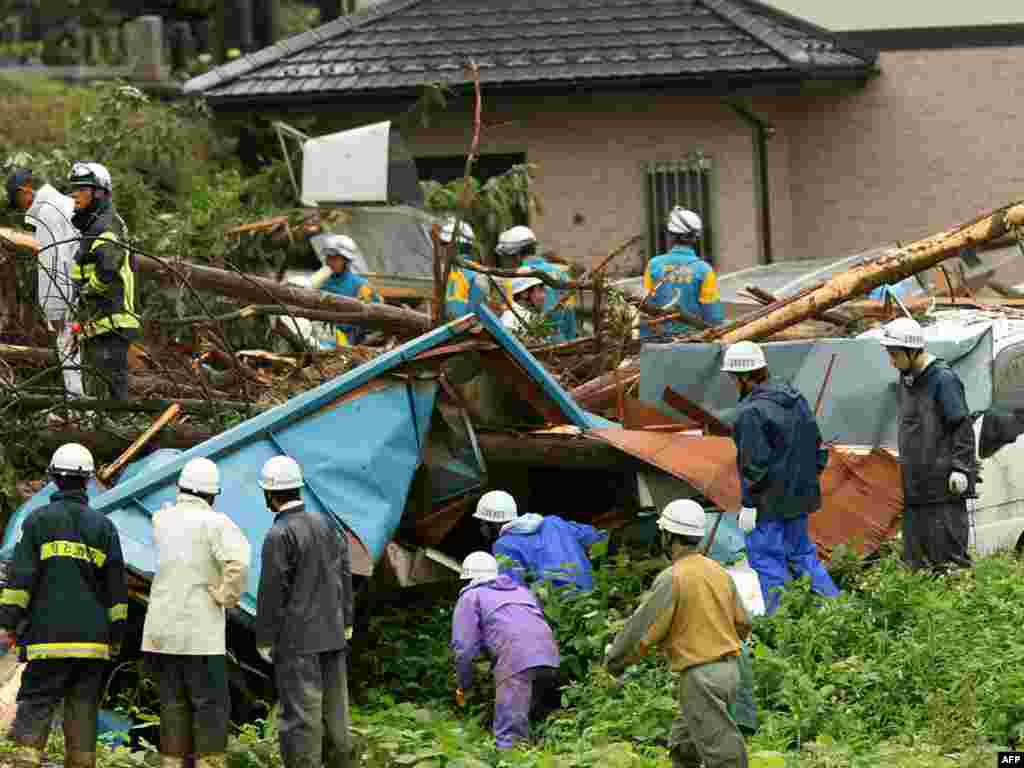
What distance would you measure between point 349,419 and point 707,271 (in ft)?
13.5

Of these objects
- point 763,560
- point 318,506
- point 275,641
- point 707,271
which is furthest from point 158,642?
point 707,271

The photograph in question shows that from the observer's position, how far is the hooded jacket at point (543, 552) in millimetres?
11820

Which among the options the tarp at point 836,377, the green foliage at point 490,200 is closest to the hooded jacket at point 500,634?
the tarp at point 836,377

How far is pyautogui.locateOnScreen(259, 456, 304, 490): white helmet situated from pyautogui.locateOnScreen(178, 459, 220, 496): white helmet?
0.25 m

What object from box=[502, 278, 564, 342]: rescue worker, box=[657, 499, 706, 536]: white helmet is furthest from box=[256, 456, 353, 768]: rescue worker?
box=[502, 278, 564, 342]: rescue worker

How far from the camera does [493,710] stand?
36.6 ft

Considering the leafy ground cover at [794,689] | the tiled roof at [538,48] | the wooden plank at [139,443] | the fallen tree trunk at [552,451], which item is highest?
the tiled roof at [538,48]

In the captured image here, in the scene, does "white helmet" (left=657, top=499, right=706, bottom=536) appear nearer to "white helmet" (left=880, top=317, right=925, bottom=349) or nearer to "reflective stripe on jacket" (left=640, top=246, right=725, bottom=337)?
"white helmet" (left=880, top=317, right=925, bottom=349)

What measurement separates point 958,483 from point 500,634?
302 cm

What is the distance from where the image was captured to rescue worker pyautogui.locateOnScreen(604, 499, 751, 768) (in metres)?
9.16

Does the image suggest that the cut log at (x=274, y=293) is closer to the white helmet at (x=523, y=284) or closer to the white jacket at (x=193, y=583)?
the white helmet at (x=523, y=284)

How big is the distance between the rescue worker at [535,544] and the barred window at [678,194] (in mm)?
9812

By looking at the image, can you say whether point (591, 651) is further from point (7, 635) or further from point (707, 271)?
point (707, 271)

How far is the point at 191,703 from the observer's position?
9.97m
